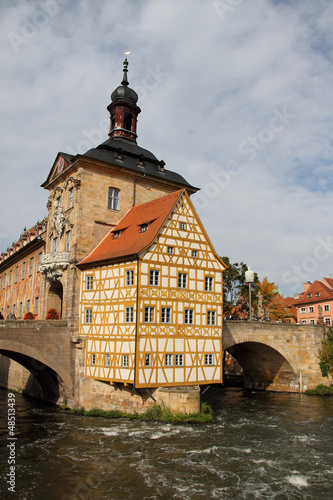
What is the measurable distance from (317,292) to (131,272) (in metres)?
44.9

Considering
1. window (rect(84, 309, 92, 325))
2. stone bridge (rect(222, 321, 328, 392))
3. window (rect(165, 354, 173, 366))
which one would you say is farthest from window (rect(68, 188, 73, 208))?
stone bridge (rect(222, 321, 328, 392))

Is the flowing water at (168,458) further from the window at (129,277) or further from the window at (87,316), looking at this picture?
the window at (129,277)

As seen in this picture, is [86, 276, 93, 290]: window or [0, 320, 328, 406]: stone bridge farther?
[86, 276, 93, 290]: window

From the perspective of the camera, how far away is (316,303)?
2338 inches

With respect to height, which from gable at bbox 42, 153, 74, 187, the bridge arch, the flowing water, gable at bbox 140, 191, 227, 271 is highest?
gable at bbox 42, 153, 74, 187

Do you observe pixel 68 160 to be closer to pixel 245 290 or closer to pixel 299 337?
pixel 299 337

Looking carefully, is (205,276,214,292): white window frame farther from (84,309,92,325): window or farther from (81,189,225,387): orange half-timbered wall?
(84,309,92,325): window

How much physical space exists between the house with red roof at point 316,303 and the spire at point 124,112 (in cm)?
3618

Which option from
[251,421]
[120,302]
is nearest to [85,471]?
[120,302]

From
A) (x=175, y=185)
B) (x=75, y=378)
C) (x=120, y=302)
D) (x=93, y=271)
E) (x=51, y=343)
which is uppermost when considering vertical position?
(x=175, y=185)

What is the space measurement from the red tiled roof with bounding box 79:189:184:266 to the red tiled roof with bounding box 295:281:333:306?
129 ft

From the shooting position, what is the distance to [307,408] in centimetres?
2722

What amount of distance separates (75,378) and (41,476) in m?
9.85

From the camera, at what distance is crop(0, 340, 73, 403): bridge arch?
73.8 feet
